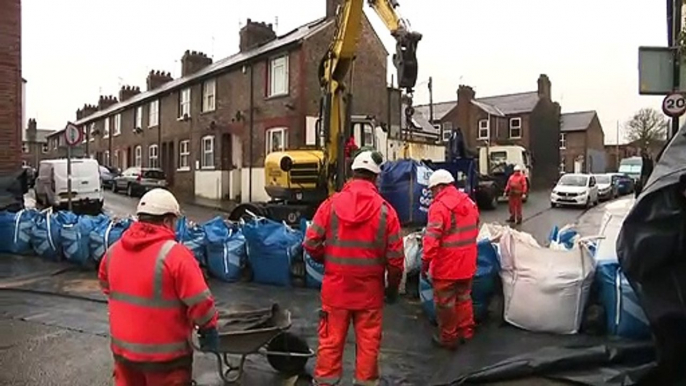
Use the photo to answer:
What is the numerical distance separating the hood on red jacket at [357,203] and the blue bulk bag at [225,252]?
450 centimetres

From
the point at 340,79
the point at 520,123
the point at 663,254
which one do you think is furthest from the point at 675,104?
the point at 520,123

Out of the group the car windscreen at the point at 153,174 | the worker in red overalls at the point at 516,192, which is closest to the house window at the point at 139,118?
the car windscreen at the point at 153,174

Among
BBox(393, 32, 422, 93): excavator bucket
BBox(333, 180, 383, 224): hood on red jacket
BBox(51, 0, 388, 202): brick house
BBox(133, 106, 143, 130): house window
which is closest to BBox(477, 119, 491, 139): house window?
BBox(51, 0, 388, 202): brick house

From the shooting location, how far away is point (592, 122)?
2197 inches

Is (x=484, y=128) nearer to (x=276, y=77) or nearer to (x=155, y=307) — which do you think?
(x=276, y=77)

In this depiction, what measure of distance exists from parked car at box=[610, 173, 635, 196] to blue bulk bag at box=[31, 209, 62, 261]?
1135 inches

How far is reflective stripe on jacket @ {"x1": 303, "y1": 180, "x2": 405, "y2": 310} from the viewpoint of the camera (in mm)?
4355

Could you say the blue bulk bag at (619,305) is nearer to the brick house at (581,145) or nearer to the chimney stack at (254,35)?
the chimney stack at (254,35)

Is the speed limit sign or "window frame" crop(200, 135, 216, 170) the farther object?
"window frame" crop(200, 135, 216, 170)

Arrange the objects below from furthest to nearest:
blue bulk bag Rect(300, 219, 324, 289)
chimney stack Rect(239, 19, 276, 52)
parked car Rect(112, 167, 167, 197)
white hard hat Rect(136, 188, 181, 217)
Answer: chimney stack Rect(239, 19, 276, 52) → parked car Rect(112, 167, 167, 197) → blue bulk bag Rect(300, 219, 324, 289) → white hard hat Rect(136, 188, 181, 217)

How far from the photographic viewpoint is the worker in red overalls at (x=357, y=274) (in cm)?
434

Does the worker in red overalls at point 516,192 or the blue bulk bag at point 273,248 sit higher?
the worker in red overalls at point 516,192

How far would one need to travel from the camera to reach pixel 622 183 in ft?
115

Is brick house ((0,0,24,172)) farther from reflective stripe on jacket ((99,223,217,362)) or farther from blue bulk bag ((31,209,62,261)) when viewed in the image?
reflective stripe on jacket ((99,223,217,362))
